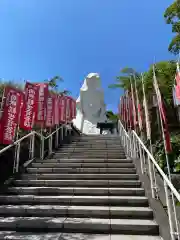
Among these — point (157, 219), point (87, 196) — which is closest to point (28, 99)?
point (87, 196)

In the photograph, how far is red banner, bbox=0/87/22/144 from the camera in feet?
17.1

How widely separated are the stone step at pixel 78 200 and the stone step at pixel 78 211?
16cm

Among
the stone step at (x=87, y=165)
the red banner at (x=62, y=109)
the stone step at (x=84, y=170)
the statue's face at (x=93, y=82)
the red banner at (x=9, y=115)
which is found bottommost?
the stone step at (x=84, y=170)

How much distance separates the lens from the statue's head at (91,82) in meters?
18.1

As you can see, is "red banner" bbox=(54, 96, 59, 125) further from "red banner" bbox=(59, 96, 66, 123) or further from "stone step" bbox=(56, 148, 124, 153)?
"stone step" bbox=(56, 148, 124, 153)

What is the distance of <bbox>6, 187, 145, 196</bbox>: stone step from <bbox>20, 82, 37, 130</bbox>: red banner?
2.25 metres

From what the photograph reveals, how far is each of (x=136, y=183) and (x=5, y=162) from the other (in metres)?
4.12

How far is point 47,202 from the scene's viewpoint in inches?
165

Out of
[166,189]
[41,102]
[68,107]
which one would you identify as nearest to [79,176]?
[166,189]

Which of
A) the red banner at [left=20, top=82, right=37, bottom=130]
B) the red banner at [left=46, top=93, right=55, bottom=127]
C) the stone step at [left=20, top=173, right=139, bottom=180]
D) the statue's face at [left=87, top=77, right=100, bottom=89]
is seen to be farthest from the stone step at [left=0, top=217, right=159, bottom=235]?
the statue's face at [left=87, top=77, right=100, bottom=89]

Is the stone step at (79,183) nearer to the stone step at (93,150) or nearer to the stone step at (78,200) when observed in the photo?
the stone step at (78,200)

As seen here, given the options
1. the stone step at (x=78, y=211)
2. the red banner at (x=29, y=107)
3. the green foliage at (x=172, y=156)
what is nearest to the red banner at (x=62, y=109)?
the red banner at (x=29, y=107)

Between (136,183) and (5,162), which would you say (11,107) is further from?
(136,183)

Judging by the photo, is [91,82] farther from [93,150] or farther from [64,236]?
[64,236]
